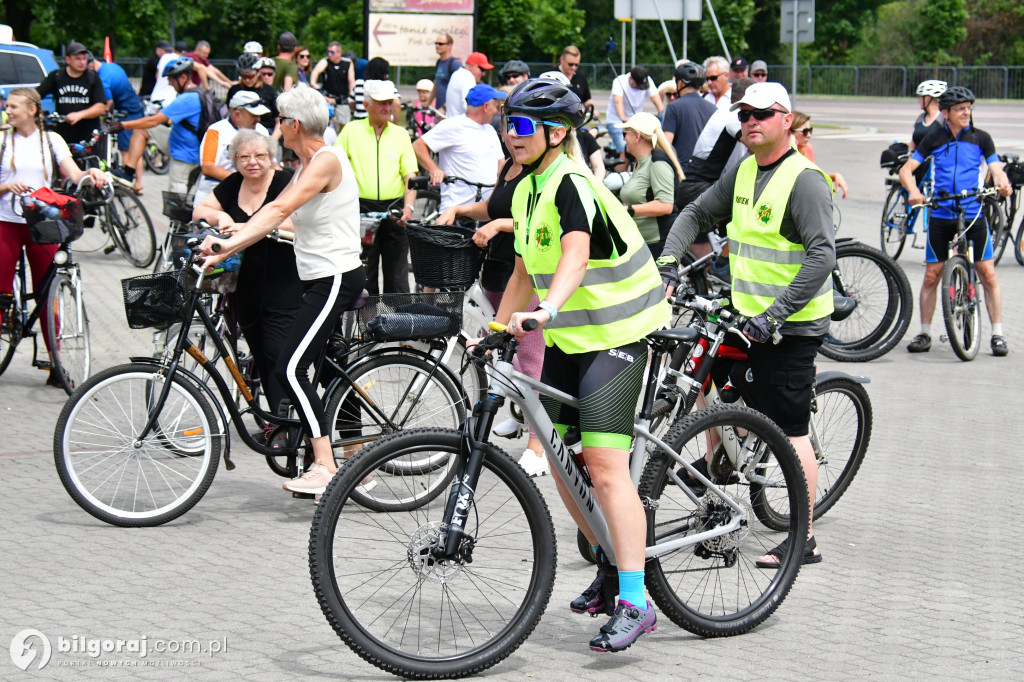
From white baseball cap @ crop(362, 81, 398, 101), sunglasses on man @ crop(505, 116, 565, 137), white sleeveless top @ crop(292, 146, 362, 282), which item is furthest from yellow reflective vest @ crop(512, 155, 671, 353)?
white baseball cap @ crop(362, 81, 398, 101)

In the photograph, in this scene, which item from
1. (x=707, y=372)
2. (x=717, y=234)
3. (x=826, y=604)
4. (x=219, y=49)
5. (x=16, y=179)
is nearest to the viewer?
(x=826, y=604)

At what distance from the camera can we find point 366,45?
21391 millimetres

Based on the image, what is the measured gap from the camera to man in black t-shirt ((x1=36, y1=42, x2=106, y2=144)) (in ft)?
47.8

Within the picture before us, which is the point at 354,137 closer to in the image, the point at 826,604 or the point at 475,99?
the point at 475,99

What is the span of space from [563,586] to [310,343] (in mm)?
1615

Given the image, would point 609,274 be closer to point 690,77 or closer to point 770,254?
point 770,254

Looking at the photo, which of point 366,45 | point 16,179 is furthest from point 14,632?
point 366,45

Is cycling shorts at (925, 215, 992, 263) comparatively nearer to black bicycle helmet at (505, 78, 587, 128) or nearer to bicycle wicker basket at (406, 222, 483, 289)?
bicycle wicker basket at (406, 222, 483, 289)

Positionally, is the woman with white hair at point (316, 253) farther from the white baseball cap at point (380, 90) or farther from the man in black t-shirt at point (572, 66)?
the man in black t-shirt at point (572, 66)

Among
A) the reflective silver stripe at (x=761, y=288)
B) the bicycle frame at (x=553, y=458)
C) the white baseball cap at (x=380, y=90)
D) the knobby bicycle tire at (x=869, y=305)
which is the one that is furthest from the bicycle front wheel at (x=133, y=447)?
the knobby bicycle tire at (x=869, y=305)

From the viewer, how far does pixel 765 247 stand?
5.41 metres

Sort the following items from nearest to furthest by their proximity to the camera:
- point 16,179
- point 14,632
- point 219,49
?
point 14,632, point 16,179, point 219,49

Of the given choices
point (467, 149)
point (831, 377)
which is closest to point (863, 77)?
point (467, 149)

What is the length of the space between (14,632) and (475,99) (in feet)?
19.2
